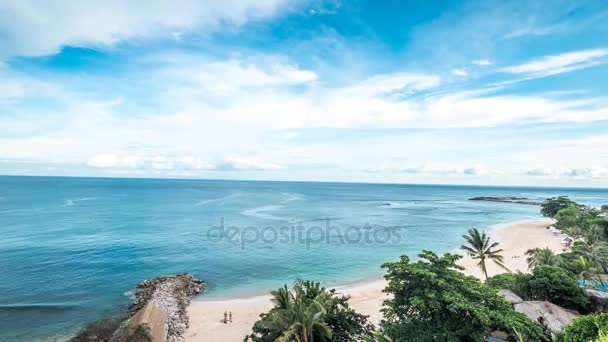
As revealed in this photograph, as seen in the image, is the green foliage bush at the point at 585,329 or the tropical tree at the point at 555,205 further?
the tropical tree at the point at 555,205

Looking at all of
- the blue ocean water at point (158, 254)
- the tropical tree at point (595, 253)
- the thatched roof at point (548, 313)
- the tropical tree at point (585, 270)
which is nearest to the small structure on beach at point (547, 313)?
the thatched roof at point (548, 313)

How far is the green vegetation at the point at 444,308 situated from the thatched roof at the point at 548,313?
4.69 m

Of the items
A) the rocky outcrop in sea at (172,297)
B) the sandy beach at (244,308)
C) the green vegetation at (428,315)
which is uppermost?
the green vegetation at (428,315)

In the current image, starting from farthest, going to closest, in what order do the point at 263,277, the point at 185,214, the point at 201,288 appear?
the point at 185,214 → the point at 263,277 → the point at 201,288

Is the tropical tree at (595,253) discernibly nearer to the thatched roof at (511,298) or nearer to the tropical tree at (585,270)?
the tropical tree at (585,270)

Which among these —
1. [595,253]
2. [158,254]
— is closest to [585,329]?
[595,253]

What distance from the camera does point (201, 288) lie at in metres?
39.0

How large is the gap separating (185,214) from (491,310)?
101 metres

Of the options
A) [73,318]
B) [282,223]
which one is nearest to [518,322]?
[73,318]

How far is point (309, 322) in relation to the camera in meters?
18.3

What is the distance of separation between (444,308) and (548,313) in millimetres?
10944

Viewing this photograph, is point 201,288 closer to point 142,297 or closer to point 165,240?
point 142,297

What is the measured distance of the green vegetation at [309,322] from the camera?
1825cm

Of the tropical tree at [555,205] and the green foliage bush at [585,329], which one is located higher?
the green foliage bush at [585,329]
